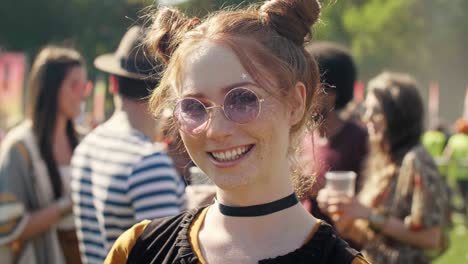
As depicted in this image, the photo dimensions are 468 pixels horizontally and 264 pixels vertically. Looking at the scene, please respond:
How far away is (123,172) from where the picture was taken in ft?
11.3

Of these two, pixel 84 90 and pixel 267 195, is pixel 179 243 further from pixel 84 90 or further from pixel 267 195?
pixel 84 90

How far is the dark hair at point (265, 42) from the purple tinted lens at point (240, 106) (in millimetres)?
65

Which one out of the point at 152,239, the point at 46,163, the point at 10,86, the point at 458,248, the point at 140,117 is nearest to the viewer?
the point at 152,239

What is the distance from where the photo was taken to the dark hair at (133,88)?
382cm

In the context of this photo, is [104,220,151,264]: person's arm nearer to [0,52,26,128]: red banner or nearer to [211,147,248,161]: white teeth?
[211,147,248,161]: white teeth

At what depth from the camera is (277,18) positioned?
2199 millimetres

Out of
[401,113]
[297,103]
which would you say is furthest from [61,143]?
[297,103]

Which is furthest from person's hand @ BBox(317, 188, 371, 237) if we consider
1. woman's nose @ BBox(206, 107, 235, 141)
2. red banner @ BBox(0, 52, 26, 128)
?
red banner @ BBox(0, 52, 26, 128)

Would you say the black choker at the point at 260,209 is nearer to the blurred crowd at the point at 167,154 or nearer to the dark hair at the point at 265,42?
the dark hair at the point at 265,42

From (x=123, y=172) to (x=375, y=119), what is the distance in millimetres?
1847

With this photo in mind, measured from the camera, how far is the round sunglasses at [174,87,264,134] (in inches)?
79.8

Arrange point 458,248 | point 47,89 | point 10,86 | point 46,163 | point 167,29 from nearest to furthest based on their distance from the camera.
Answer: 1. point 167,29
2. point 46,163
3. point 47,89
4. point 10,86
5. point 458,248

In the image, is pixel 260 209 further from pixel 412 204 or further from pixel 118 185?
pixel 412 204

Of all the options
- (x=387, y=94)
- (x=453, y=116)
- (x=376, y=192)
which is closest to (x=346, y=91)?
(x=387, y=94)
